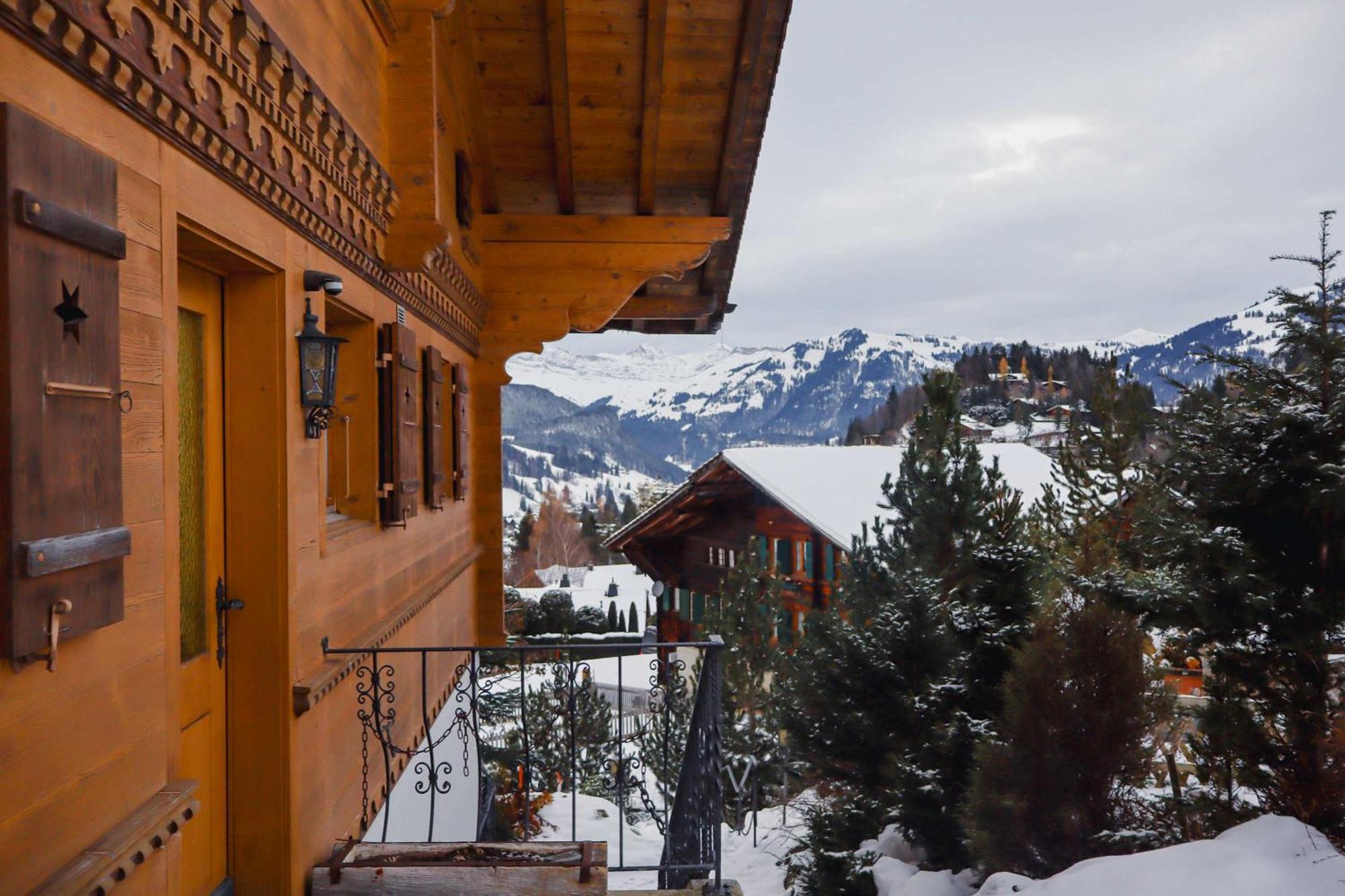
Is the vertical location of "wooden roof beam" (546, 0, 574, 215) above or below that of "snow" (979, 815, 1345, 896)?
above

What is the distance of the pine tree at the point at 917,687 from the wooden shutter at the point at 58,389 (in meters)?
7.05

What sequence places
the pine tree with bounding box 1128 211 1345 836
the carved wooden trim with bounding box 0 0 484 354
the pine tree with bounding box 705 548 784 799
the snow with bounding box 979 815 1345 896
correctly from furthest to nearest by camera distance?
the pine tree with bounding box 705 548 784 799 → the pine tree with bounding box 1128 211 1345 836 → the snow with bounding box 979 815 1345 896 → the carved wooden trim with bounding box 0 0 484 354

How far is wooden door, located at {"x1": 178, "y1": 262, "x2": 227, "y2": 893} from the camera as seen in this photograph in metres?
2.73

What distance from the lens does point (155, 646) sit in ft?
7.09

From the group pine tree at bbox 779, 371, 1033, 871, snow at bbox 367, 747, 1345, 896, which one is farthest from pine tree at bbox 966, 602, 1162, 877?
pine tree at bbox 779, 371, 1033, 871

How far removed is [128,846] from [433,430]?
147 inches

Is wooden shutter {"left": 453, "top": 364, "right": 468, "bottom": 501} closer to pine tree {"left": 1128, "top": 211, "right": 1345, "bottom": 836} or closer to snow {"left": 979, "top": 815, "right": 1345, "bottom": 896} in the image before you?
snow {"left": 979, "top": 815, "right": 1345, "bottom": 896}

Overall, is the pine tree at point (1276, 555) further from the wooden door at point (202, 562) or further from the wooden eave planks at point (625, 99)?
the wooden door at point (202, 562)

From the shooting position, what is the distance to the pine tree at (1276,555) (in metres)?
4.80

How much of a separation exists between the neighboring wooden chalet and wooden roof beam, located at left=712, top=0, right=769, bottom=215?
1043 centimetres

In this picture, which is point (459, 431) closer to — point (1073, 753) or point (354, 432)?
point (354, 432)

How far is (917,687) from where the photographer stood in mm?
8383

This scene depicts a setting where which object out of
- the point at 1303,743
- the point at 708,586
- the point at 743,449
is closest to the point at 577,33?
the point at 1303,743

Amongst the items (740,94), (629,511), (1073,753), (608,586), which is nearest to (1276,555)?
(1073,753)
